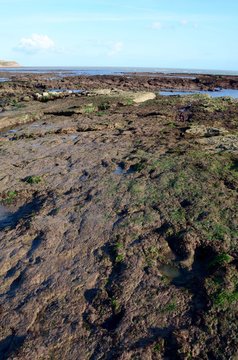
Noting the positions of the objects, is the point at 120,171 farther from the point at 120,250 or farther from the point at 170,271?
the point at 170,271

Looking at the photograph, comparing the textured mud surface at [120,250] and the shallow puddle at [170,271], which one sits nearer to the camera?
the textured mud surface at [120,250]

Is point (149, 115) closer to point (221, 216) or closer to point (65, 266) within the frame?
point (221, 216)

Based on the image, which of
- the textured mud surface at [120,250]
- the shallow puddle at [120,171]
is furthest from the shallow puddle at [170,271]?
the shallow puddle at [120,171]

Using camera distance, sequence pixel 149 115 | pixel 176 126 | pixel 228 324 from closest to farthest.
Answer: pixel 228 324
pixel 176 126
pixel 149 115

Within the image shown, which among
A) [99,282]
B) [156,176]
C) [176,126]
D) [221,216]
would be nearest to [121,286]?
[99,282]

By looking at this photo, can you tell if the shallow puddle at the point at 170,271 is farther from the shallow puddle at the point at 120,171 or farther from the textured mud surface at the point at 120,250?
the shallow puddle at the point at 120,171

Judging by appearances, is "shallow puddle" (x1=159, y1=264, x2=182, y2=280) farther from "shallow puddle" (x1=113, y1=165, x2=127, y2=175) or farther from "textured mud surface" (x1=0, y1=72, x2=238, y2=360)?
"shallow puddle" (x1=113, y1=165, x2=127, y2=175)

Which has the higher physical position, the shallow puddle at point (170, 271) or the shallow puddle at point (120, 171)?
the shallow puddle at point (120, 171)

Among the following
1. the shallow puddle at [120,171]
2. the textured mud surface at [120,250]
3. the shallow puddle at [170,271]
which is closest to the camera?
the textured mud surface at [120,250]
